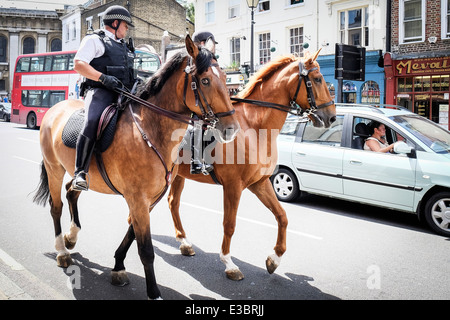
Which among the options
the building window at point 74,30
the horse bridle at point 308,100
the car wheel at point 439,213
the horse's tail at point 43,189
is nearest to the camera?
the horse bridle at point 308,100

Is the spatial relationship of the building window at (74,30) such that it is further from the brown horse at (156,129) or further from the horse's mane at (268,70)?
the brown horse at (156,129)

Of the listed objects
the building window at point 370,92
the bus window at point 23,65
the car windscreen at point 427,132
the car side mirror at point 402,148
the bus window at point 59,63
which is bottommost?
the car side mirror at point 402,148

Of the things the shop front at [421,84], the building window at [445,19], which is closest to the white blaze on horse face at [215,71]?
the shop front at [421,84]

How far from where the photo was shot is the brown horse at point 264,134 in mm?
4426

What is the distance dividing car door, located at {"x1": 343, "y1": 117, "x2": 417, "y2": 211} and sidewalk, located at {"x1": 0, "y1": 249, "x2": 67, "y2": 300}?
193 inches

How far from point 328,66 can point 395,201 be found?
645 inches

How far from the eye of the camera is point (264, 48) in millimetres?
23938

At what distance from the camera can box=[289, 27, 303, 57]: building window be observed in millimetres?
→ 22062

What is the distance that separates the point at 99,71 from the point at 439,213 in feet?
16.7

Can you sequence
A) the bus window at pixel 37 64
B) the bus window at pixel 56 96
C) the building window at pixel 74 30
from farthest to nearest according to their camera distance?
the building window at pixel 74 30 < the bus window at pixel 37 64 < the bus window at pixel 56 96

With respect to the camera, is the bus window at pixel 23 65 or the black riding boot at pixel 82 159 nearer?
the black riding boot at pixel 82 159

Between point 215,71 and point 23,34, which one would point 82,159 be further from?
point 23,34

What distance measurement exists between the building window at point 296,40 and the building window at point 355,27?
240 cm
